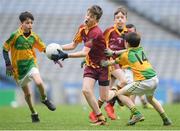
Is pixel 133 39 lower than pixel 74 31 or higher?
higher

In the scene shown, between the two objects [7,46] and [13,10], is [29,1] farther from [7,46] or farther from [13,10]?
[7,46]

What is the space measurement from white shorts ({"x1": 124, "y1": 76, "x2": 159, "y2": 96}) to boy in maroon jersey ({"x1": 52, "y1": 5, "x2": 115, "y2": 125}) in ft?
1.86

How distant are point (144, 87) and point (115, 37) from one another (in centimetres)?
229

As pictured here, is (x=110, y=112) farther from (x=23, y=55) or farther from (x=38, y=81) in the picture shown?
(x=23, y=55)

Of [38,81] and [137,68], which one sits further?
[38,81]

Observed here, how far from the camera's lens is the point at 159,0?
2914cm

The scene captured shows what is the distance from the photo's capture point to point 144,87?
9453 mm

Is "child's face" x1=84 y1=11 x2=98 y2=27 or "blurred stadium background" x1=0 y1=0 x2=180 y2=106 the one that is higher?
"child's face" x1=84 y1=11 x2=98 y2=27

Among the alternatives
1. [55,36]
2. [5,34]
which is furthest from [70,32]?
[5,34]

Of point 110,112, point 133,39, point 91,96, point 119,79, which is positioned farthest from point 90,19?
point 110,112

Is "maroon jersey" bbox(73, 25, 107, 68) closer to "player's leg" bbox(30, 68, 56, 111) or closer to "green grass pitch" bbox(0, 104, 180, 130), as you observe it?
"green grass pitch" bbox(0, 104, 180, 130)

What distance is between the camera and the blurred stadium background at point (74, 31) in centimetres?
2338

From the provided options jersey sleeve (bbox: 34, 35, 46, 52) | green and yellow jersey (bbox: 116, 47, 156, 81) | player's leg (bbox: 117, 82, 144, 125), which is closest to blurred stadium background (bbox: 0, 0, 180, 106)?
jersey sleeve (bbox: 34, 35, 46, 52)

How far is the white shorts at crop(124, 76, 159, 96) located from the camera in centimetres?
944
